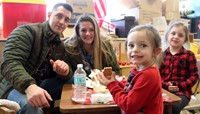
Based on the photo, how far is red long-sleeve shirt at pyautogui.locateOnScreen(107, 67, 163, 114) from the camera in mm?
1054

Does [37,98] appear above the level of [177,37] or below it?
below

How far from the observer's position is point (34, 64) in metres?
1.63

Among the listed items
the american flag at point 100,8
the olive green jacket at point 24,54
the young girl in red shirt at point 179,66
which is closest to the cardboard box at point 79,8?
the american flag at point 100,8

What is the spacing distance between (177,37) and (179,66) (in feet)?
0.84

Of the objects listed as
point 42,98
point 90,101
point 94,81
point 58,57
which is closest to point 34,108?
point 42,98

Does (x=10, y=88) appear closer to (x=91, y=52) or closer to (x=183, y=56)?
(x=91, y=52)

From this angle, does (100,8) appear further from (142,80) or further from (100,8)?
(142,80)

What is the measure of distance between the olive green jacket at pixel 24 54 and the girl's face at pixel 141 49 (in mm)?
622

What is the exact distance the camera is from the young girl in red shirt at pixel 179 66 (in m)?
1.79

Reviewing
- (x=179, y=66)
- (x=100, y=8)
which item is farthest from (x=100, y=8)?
(x=179, y=66)

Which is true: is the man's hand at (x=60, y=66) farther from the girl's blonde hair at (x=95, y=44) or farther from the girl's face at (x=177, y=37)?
the girl's face at (x=177, y=37)

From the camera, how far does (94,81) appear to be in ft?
5.07

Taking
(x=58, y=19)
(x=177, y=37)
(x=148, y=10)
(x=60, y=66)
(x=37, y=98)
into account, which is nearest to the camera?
(x=37, y=98)

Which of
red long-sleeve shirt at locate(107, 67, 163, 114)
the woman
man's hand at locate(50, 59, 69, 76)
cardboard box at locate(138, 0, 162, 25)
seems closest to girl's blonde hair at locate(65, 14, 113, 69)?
the woman
